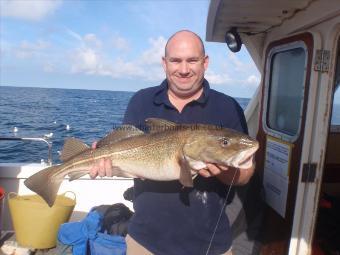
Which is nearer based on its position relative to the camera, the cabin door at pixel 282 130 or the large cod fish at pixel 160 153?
the large cod fish at pixel 160 153

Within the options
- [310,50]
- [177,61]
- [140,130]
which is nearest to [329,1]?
[310,50]

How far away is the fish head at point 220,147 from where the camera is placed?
2.87 metres

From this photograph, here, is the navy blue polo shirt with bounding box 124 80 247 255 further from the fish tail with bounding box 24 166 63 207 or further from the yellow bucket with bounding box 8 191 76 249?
the yellow bucket with bounding box 8 191 76 249

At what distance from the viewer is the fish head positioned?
2.87 meters

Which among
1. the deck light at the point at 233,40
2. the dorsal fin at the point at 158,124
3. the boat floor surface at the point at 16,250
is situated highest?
the deck light at the point at 233,40

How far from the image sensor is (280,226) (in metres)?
4.25

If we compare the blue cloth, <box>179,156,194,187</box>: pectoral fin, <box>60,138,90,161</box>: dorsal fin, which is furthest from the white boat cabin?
<box>60,138,90,161</box>: dorsal fin

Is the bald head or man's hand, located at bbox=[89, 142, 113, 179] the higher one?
the bald head

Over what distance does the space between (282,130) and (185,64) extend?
1.90 m

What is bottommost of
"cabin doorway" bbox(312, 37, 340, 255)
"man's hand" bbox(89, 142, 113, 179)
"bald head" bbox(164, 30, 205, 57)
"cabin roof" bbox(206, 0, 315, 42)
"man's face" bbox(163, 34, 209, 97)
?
"cabin doorway" bbox(312, 37, 340, 255)

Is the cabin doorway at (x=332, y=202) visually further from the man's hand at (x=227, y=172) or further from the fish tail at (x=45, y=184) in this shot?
A: the fish tail at (x=45, y=184)

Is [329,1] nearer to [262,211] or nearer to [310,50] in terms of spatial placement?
[310,50]

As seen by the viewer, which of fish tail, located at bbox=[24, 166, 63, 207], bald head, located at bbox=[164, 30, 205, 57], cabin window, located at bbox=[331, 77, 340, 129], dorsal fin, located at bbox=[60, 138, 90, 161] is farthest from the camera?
cabin window, located at bbox=[331, 77, 340, 129]

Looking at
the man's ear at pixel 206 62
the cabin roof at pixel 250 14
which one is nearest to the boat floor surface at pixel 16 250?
the man's ear at pixel 206 62
